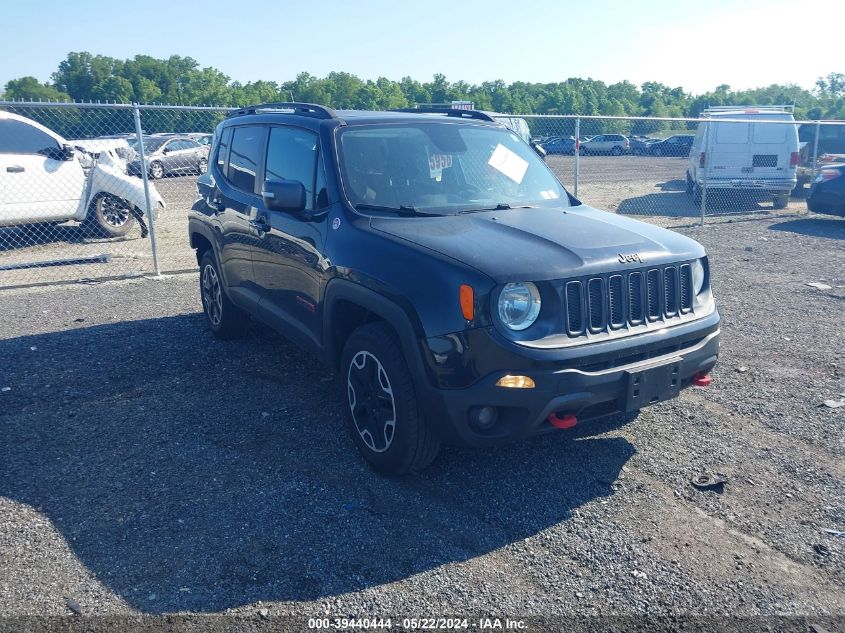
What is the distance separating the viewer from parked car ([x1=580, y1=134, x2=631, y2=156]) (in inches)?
1636

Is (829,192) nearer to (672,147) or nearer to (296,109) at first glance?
(296,109)

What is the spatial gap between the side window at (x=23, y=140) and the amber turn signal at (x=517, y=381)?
34.4 ft

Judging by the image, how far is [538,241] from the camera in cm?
405

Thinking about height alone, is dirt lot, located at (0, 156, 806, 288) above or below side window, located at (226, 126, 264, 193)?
below

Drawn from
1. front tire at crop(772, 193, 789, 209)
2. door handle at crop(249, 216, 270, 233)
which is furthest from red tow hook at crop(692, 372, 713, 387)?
front tire at crop(772, 193, 789, 209)

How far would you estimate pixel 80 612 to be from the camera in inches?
124

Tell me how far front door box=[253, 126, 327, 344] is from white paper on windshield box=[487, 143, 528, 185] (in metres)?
1.22

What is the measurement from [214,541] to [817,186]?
13.4 metres

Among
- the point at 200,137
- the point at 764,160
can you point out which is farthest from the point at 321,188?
the point at 200,137

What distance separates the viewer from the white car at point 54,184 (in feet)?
36.8

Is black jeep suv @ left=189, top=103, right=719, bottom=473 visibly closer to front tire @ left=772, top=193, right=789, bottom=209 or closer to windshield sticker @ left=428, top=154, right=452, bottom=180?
windshield sticker @ left=428, top=154, right=452, bottom=180

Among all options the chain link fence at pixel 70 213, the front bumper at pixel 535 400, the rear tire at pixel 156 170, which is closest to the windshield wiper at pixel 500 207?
the front bumper at pixel 535 400

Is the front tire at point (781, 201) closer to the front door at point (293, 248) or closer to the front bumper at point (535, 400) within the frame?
the front door at point (293, 248)

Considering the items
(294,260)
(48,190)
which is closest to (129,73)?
(48,190)
